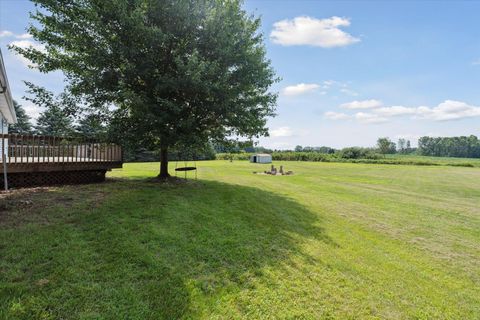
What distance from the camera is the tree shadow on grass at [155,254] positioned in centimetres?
326

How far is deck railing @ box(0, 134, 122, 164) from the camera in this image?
9.21 meters

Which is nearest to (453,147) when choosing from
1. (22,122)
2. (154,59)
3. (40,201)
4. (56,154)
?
(154,59)

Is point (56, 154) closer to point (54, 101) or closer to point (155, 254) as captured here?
point (54, 101)

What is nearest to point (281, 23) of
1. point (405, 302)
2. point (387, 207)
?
→ point (387, 207)

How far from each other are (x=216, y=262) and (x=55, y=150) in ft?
28.5

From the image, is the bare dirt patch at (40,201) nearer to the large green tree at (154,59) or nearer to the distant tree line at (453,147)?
the large green tree at (154,59)

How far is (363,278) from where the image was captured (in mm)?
4547

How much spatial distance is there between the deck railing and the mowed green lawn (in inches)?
76.5

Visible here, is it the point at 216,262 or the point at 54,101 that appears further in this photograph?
the point at 54,101

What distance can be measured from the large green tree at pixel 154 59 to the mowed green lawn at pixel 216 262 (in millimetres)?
3153

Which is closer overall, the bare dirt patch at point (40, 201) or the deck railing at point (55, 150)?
the bare dirt patch at point (40, 201)

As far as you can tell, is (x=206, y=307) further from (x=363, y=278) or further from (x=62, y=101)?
(x=62, y=101)

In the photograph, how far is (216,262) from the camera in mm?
4531

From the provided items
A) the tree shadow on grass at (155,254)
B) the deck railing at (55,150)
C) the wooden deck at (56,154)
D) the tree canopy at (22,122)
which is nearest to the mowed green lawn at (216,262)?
the tree shadow on grass at (155,254)
